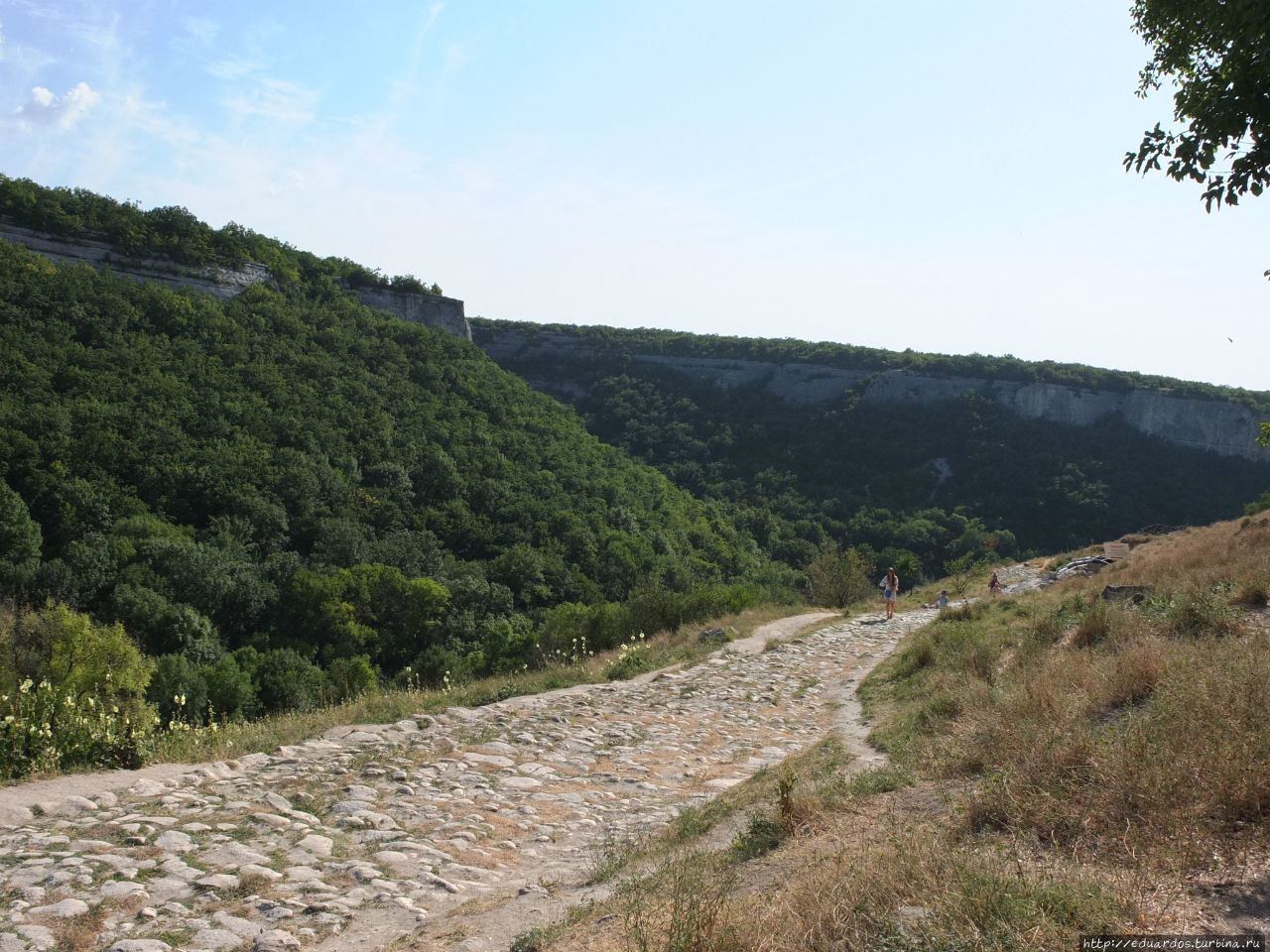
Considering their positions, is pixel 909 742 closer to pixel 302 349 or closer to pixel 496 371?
pixel 302 349

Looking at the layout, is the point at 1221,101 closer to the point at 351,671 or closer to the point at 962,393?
the point at 351,671

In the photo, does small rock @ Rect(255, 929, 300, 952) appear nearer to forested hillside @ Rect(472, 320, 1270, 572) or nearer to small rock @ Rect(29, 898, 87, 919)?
small rock @ Rect(29, 898, 87, 919)

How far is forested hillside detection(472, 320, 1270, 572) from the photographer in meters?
41.5

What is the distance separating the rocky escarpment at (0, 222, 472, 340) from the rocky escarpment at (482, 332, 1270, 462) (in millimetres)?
18239

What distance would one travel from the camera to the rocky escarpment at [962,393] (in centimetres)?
5003

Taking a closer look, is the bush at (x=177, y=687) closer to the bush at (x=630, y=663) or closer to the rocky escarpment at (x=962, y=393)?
the bush at (x=630, y=663)

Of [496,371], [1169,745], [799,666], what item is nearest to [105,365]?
[496,371]

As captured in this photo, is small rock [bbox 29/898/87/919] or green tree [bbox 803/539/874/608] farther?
green tree [bbox 803/539/874/608]

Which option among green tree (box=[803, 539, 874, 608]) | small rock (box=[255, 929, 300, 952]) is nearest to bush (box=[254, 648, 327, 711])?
green tree (box=[803, 539, 874, 608])

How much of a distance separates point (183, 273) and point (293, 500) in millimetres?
13646

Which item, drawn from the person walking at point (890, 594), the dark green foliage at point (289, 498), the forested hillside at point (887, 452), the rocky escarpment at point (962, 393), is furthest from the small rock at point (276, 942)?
the rocky escarpment at point (962, 393)

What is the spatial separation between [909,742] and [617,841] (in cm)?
250

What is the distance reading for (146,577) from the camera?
68.2 ft

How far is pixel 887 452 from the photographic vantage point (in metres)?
50.4
